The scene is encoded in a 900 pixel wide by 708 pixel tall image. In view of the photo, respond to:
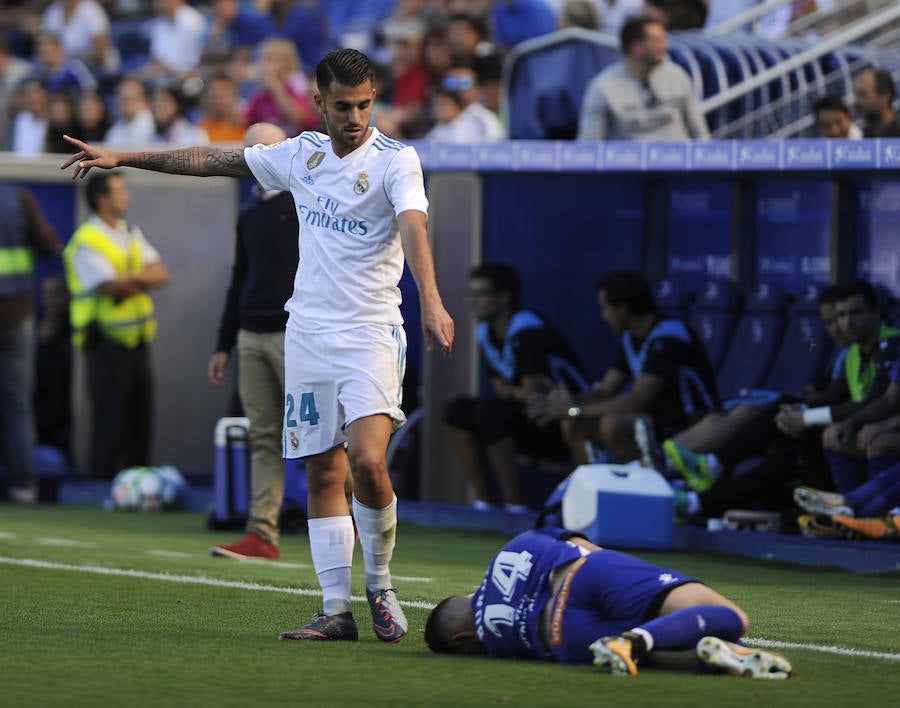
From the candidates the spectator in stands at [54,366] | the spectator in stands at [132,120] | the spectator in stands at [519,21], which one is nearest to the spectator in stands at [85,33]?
the spectator in stands at [132,120]

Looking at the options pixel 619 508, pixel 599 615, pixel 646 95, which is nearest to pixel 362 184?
pixel 599 615

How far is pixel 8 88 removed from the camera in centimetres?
2091

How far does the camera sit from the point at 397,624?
6879 millimetres

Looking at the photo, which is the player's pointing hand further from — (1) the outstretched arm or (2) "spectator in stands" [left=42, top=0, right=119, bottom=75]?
(2) "spectator in stands" [left=42, top=0, right=119, bottom=75]

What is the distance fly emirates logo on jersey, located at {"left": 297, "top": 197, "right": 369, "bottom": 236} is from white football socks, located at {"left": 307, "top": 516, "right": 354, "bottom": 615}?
3.46 feet

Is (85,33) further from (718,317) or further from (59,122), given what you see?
(718,317)

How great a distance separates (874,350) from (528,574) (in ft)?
18.1

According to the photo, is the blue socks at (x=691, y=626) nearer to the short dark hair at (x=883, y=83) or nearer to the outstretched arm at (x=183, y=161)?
the outstretched arm at (x=183, y=161)

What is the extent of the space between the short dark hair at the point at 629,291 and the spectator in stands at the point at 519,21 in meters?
5.43

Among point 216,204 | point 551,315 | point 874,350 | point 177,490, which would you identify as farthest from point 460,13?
point 874,350

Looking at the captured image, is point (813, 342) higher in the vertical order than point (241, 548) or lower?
higher

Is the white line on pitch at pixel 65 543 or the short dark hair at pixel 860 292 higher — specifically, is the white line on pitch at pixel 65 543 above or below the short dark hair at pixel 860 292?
below

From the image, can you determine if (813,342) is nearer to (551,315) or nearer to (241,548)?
(551,315)

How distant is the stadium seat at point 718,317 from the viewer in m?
13.2
